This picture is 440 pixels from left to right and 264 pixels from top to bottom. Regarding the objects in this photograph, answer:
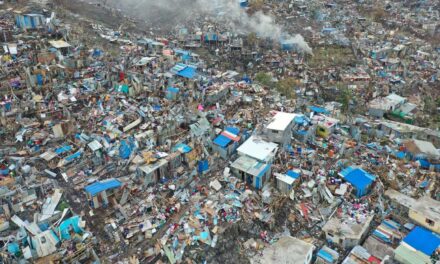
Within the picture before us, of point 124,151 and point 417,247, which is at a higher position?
point 417,247

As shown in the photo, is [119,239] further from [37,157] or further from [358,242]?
[358,242]

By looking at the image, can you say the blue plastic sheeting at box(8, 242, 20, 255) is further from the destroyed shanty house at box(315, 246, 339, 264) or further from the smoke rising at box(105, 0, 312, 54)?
the smoke rising at box(105, 0, 312, 54)

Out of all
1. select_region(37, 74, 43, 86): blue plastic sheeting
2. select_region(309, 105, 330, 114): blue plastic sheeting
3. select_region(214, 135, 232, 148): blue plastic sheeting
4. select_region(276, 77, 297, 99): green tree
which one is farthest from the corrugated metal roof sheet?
select_region(37, 74, 43, 86): blue plastic sheeting

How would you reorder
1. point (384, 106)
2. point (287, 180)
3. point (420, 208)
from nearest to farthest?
point (420, 208) → point (287, 180) → point (384, 106)

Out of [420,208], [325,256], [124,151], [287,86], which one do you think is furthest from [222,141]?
[287,86]

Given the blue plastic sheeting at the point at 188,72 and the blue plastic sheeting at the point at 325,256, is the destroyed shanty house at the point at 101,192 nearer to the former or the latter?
the blue plastic sheeting at the point at 325,256

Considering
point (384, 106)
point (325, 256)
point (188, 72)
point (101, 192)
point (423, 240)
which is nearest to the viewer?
point (325, 256)

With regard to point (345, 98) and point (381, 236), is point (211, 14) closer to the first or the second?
point (345, 98)
